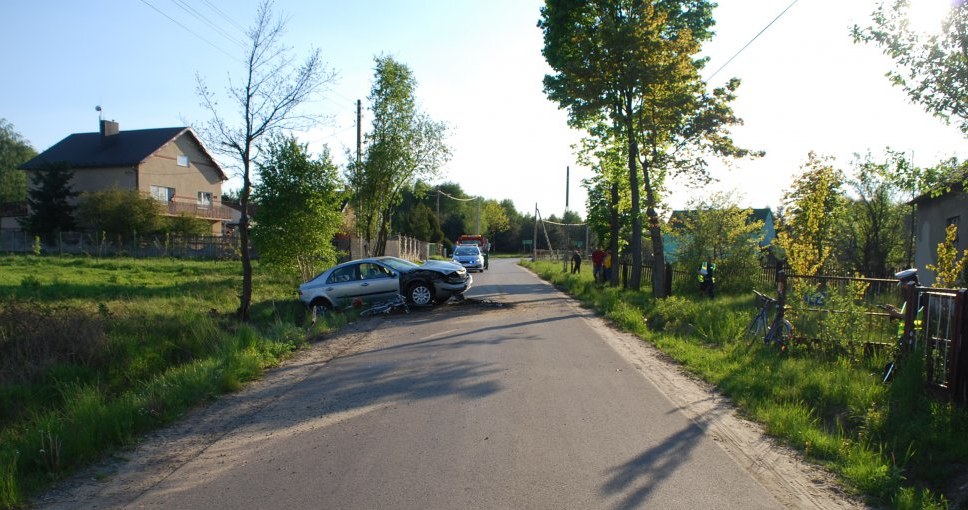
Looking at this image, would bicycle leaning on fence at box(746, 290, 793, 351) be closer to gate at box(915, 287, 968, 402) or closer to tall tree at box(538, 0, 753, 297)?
gate at box(915, 287, 968, 402)

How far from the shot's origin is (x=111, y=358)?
39.0 feet

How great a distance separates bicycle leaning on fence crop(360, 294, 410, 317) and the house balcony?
36.8 meters

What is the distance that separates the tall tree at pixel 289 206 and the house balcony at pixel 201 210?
30605 millimetres

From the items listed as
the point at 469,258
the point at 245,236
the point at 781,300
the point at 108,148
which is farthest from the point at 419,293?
the point at 108,148

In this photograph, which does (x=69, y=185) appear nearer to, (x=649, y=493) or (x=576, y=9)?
(x=576, y=9)

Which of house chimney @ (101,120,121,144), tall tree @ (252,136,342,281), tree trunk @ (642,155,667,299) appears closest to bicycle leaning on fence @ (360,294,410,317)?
tall tree @ (252,136,342,281)

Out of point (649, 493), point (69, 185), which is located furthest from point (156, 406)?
point (69, 185)

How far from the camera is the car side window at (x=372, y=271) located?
1722 centimetres

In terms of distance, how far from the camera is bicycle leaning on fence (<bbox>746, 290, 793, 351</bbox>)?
10.0 metres

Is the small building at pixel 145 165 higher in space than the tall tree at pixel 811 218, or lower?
higher

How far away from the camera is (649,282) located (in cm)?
2578

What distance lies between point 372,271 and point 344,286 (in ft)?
2.72

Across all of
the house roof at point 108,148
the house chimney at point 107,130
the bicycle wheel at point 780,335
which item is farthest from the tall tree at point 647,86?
the house chimney at point 107,130

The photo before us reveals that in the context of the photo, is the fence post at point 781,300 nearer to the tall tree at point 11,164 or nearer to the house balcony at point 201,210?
the house balcony at point 201,210
